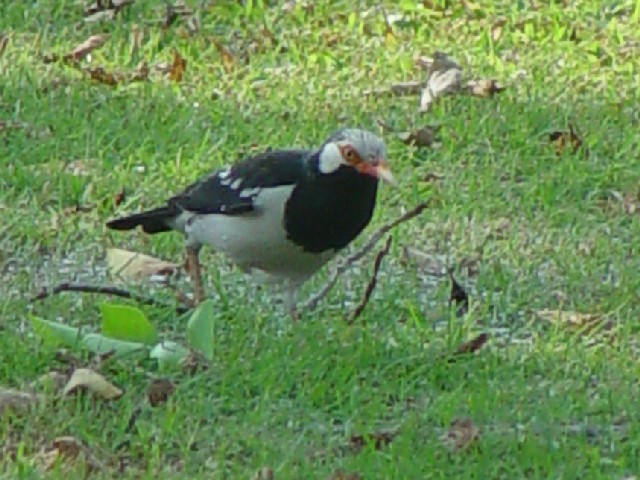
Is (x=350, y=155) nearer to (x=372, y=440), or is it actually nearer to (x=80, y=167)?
(x=372, y=440)

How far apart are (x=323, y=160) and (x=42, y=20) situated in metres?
4.13

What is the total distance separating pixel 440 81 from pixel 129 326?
3.38 meters

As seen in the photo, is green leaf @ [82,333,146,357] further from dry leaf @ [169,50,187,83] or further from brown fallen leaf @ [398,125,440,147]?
dry leaf @ [169,50,187,83]

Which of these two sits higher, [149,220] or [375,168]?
[375,168]

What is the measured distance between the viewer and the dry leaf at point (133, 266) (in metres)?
6.68

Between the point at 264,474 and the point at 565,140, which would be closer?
the point at 264,474

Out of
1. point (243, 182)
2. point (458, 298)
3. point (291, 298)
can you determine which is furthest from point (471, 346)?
point (243, 182)

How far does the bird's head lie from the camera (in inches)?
232

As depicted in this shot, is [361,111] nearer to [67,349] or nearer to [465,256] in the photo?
[465,256]

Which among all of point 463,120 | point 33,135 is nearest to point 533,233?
point 463,120

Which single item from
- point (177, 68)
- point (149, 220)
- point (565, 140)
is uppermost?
point (149, 220)

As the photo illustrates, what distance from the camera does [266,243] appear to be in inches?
241

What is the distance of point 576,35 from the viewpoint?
379 inches

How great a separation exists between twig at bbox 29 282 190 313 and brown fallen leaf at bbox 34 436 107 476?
1016 mm
